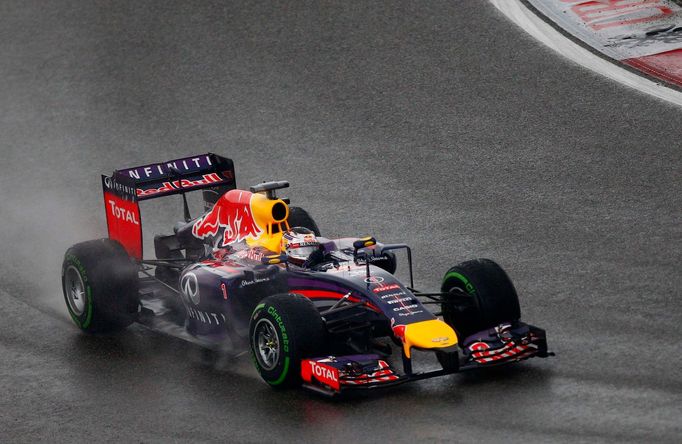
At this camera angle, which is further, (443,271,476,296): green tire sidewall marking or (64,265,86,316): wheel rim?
(64,265,86,316): wheel rim

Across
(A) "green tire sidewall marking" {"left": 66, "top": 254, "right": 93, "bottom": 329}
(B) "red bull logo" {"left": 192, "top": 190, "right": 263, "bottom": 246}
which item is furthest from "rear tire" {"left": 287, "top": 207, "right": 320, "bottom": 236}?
(A) "green tire sidewall marking" {"left": 66, "top": 254, "right": 93, "bottom": 329}

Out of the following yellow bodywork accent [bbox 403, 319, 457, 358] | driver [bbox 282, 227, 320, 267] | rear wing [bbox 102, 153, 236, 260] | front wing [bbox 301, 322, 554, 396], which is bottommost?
front wing [bbox 301, 322, 554, 396]

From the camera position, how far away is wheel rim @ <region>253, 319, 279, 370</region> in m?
10.2

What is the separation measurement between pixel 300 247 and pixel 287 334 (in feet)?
5.13

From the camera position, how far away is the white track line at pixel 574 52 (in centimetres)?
1738

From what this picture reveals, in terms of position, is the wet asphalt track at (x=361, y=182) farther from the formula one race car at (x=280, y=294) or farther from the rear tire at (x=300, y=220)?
the rear tire at (x=300, y=220)

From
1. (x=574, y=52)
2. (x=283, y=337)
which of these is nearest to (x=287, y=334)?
(x=283, y=337)

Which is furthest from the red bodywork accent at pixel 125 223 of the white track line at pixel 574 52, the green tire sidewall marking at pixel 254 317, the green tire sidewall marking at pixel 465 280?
the white track line at pixel 574 52

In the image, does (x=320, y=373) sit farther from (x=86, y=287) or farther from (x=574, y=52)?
(x=574, y=52)

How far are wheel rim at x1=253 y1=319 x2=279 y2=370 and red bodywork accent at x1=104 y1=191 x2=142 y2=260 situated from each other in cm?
254

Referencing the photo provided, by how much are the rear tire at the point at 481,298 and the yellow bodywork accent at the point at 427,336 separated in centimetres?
58

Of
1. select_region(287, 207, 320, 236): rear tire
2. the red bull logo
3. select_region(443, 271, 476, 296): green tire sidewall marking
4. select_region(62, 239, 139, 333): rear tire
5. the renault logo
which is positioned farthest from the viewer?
select_region(287, 207, 320, 236): rear tire

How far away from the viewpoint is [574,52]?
18859 mm

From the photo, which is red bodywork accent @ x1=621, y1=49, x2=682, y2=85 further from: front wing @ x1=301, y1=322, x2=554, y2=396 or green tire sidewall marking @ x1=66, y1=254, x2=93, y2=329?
green tire sidewall marking @ x1=66, y1=254, x2=93, y2=329
